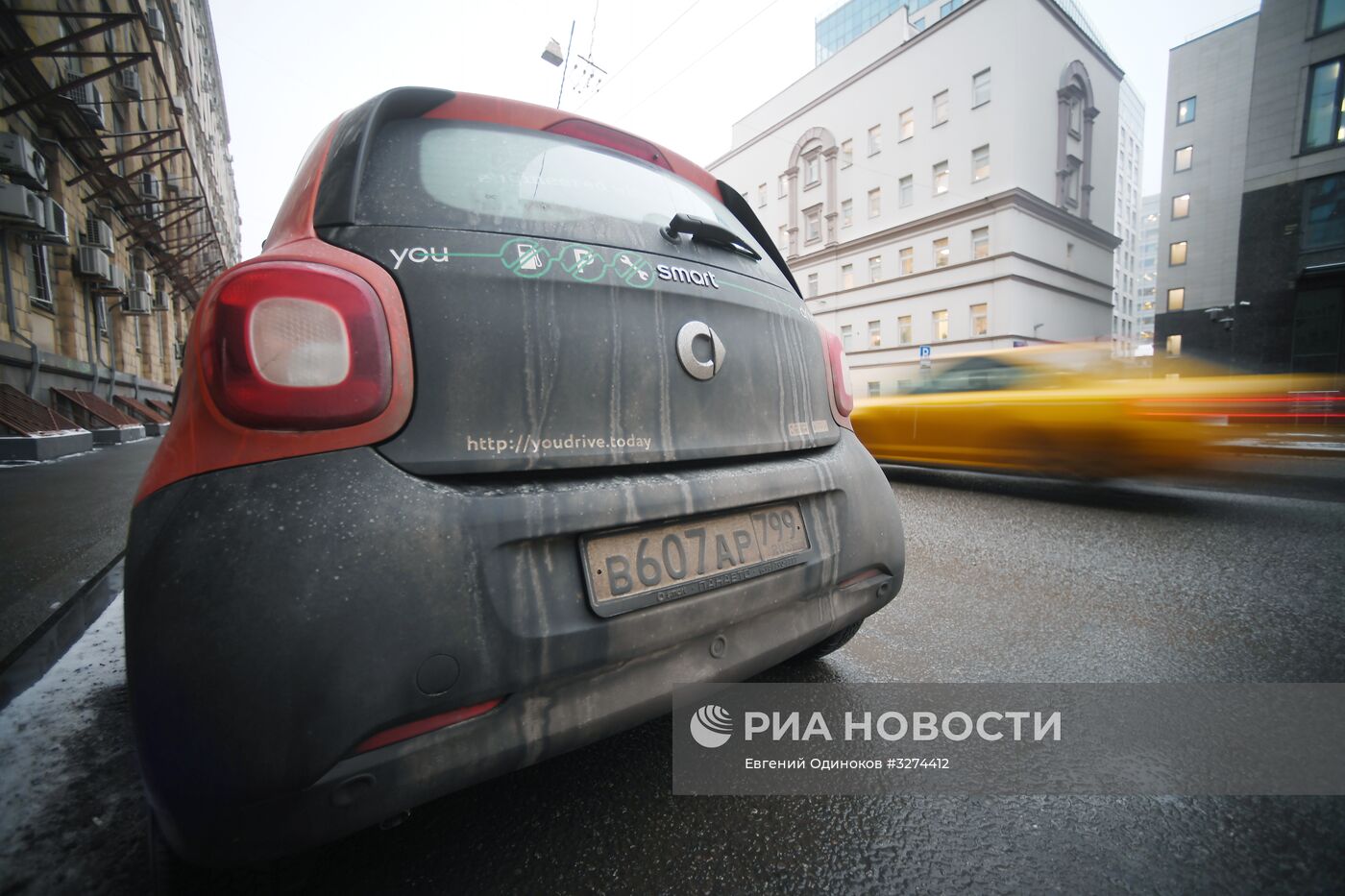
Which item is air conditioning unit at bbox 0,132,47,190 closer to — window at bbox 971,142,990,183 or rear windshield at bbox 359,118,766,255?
rear windshield at bbox 359,118,766,255

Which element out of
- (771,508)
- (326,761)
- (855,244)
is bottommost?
(326,761)

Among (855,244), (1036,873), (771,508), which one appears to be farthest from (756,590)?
(855,244)

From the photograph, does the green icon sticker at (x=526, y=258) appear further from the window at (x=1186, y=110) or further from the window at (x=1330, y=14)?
the window at (x=1186, y=110)

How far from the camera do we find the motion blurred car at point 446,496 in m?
0.82

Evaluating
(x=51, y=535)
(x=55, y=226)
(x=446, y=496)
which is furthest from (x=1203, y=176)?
(x=55, y=226)

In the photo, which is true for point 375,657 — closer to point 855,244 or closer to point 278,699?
point 278,699

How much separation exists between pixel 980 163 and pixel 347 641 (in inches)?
1202

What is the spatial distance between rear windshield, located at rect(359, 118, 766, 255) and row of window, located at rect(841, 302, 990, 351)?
24.4 metres

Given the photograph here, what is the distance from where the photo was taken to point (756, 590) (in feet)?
4.15

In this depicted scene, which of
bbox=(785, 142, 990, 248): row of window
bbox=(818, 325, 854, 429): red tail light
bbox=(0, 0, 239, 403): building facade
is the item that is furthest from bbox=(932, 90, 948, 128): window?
bbox=(818, 325, 854, 429): red tail light

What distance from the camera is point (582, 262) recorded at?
1.19 meters

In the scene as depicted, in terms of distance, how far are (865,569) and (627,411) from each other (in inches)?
31.7

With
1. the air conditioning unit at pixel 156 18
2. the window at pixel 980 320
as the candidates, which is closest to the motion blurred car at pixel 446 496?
the air conditioning unit at pixel 156 18

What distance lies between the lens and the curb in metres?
1.84
